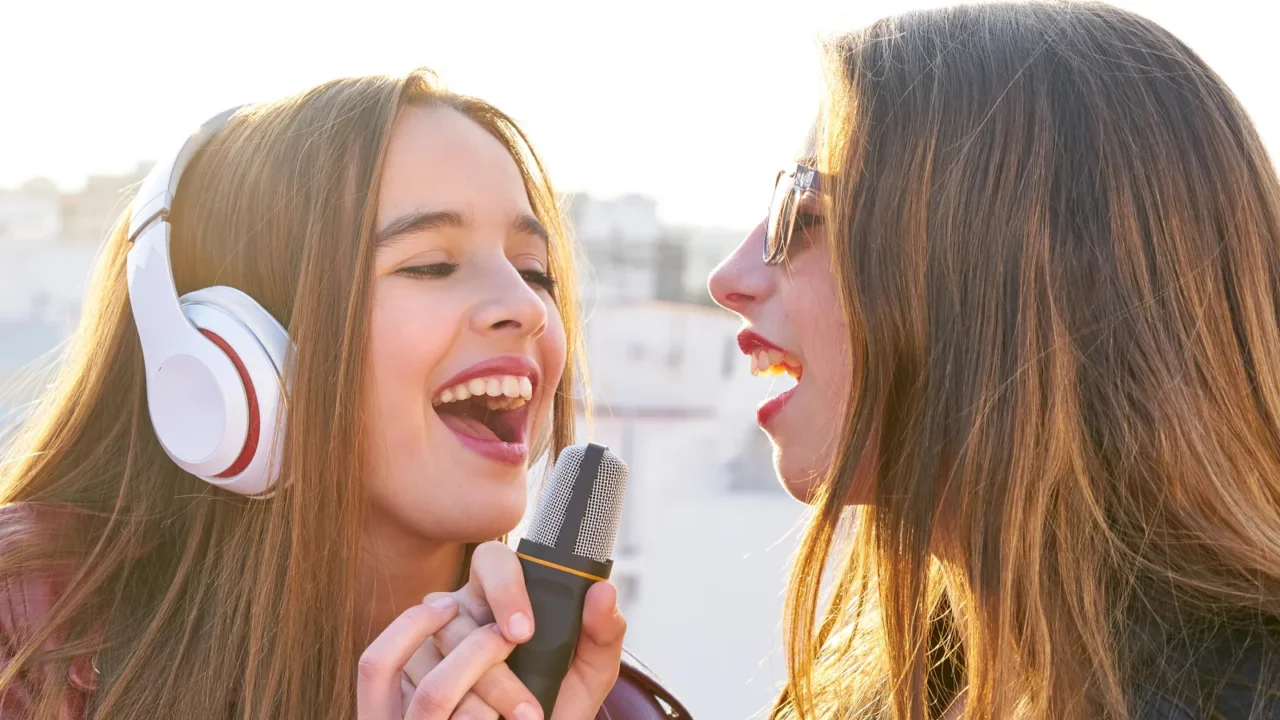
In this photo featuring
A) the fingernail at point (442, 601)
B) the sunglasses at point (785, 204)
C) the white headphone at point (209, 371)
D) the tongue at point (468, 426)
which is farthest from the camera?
the tongue at point (468, 426)

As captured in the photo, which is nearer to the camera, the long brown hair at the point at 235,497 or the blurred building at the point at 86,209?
the long brown hair at the point at 235,497

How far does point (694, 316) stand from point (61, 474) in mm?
3618

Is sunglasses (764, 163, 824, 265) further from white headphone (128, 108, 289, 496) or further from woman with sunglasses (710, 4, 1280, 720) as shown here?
white headphone (128, 108, 289, 496)

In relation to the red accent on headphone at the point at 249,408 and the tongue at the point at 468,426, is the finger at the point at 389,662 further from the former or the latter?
the tongue at the point at 468,426

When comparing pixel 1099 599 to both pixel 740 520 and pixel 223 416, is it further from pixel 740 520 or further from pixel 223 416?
pixel 740 520

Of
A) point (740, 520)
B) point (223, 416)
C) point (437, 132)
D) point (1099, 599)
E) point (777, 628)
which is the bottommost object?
point (740, 520)

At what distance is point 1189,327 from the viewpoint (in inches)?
54.4

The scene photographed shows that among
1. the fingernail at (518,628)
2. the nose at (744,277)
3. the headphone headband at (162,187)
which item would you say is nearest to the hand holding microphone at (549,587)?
the fingernail at (518,628)

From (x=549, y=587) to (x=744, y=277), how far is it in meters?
0.64

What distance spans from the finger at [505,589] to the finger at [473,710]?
84 millimetres

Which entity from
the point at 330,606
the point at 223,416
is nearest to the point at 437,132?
the point at 223,416

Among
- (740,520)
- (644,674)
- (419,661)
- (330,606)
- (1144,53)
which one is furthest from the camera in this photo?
(740,520)

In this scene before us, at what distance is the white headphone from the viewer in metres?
1.51

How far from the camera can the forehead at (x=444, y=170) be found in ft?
5.70
